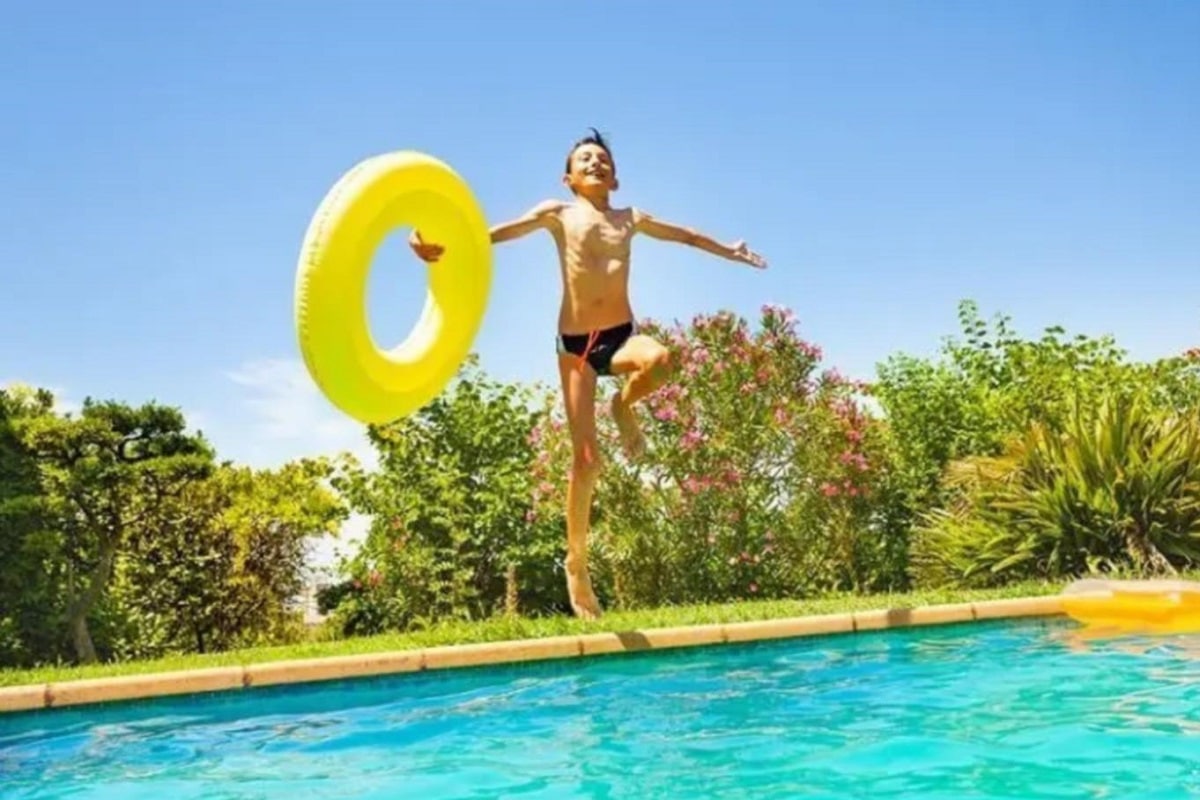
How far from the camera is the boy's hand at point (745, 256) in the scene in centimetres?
665

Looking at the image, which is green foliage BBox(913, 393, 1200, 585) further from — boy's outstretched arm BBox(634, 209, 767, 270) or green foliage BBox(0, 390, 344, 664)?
green foliage BBox(0, 390, 344, 664)

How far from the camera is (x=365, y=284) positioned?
5.39 metres

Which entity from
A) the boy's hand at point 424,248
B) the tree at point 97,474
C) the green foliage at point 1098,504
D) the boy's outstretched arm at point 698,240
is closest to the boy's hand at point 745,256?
the boy's outstretched arm at point 698,240

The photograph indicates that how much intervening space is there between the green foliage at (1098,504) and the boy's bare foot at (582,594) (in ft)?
14.9

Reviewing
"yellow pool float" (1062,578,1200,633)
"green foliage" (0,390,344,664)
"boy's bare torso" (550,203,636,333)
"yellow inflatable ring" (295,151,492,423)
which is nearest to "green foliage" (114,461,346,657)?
"green foliage" (0,390,344,664)

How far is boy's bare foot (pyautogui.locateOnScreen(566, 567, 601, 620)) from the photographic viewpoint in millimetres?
6602

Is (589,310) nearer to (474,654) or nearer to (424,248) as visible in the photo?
(424,248)

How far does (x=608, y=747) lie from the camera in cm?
402

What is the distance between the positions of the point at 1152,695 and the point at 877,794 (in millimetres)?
1798

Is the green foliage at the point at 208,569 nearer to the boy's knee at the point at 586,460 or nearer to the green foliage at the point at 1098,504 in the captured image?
the green foliage at the point at 1098,504

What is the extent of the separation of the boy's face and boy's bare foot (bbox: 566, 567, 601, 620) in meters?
2.11

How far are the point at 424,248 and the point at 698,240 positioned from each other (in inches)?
64.6

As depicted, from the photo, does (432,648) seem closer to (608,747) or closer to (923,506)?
(608,747)

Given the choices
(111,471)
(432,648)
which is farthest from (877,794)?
(111,471)
